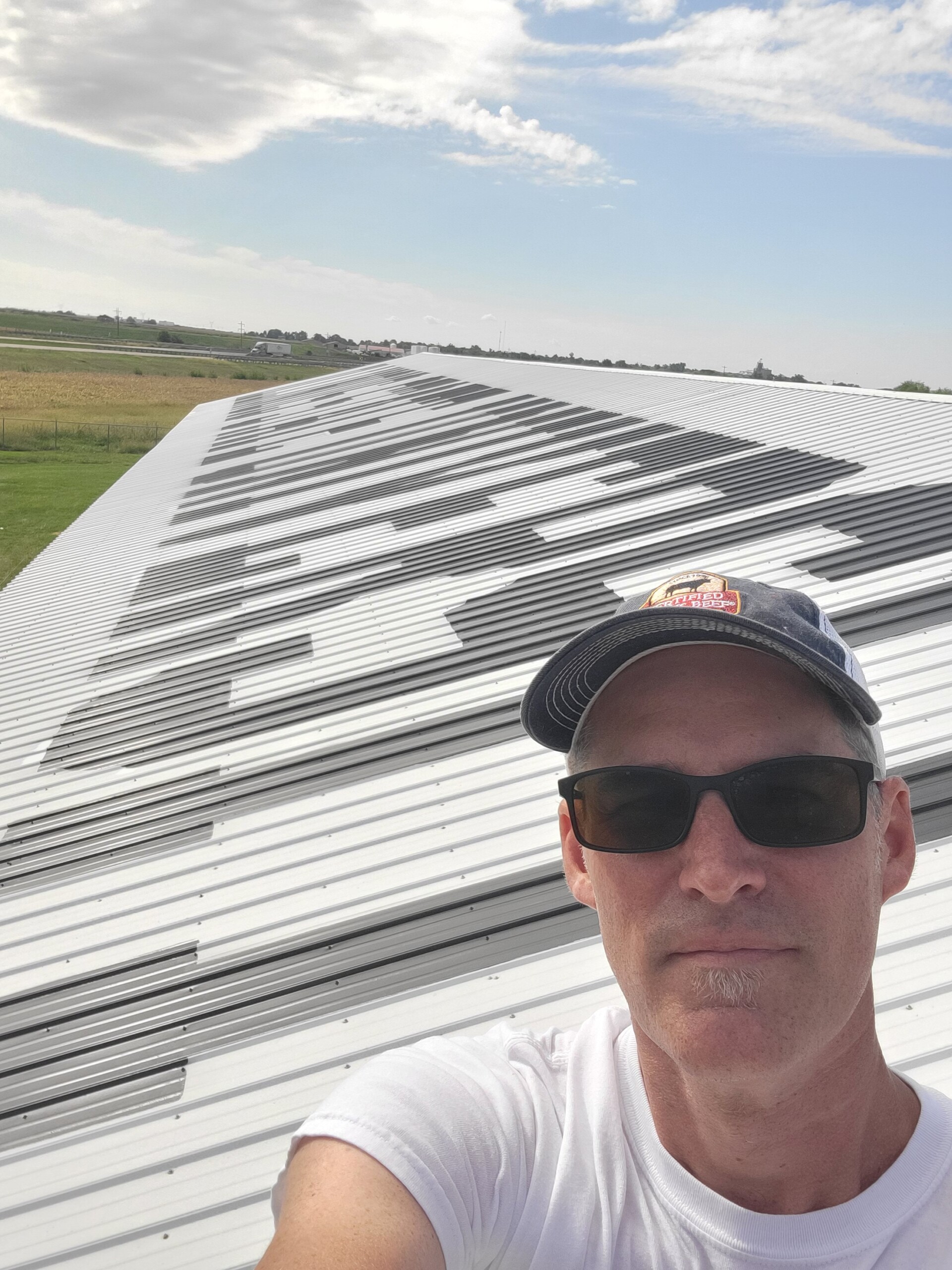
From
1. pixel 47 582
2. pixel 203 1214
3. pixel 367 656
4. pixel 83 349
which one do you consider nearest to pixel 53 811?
pixel 367 656

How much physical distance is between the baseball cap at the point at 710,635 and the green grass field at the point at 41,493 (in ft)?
70.4

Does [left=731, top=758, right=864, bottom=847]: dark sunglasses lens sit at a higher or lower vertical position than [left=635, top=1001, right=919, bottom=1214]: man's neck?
higher

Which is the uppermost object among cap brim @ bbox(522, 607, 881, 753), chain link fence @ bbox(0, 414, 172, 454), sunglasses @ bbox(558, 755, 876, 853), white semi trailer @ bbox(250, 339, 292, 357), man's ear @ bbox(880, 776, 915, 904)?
white semi trailer @ bbox(250, 339, 292, 357)

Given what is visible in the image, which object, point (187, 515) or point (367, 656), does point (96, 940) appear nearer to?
point (367, 656)

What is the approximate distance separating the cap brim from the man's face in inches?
2.1

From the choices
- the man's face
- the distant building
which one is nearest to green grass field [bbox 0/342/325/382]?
the distant building

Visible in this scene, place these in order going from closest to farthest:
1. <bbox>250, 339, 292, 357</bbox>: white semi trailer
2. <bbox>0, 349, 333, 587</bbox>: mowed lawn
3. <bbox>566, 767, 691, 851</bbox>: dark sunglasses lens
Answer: <bbox>566, 767, 691, 851</bbox>: dark sunglasses lens
<bbox>0, 349, 333, 587</bbox>: mowed lawn
<bbox>250, 339, 292, 357</bbox>: white semi trailer

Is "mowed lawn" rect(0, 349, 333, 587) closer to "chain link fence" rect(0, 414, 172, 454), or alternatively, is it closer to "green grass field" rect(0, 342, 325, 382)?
"chain link fence" rect(0, 414, 172, 454)

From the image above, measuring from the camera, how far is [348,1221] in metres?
1.55

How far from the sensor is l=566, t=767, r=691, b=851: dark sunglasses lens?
5.73 feet

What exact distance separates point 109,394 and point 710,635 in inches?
2922

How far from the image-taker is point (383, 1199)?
1.58 meters

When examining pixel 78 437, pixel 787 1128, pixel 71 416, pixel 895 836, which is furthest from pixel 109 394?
pixel 787 1128

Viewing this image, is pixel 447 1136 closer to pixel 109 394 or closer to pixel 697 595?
pixel 697 595
